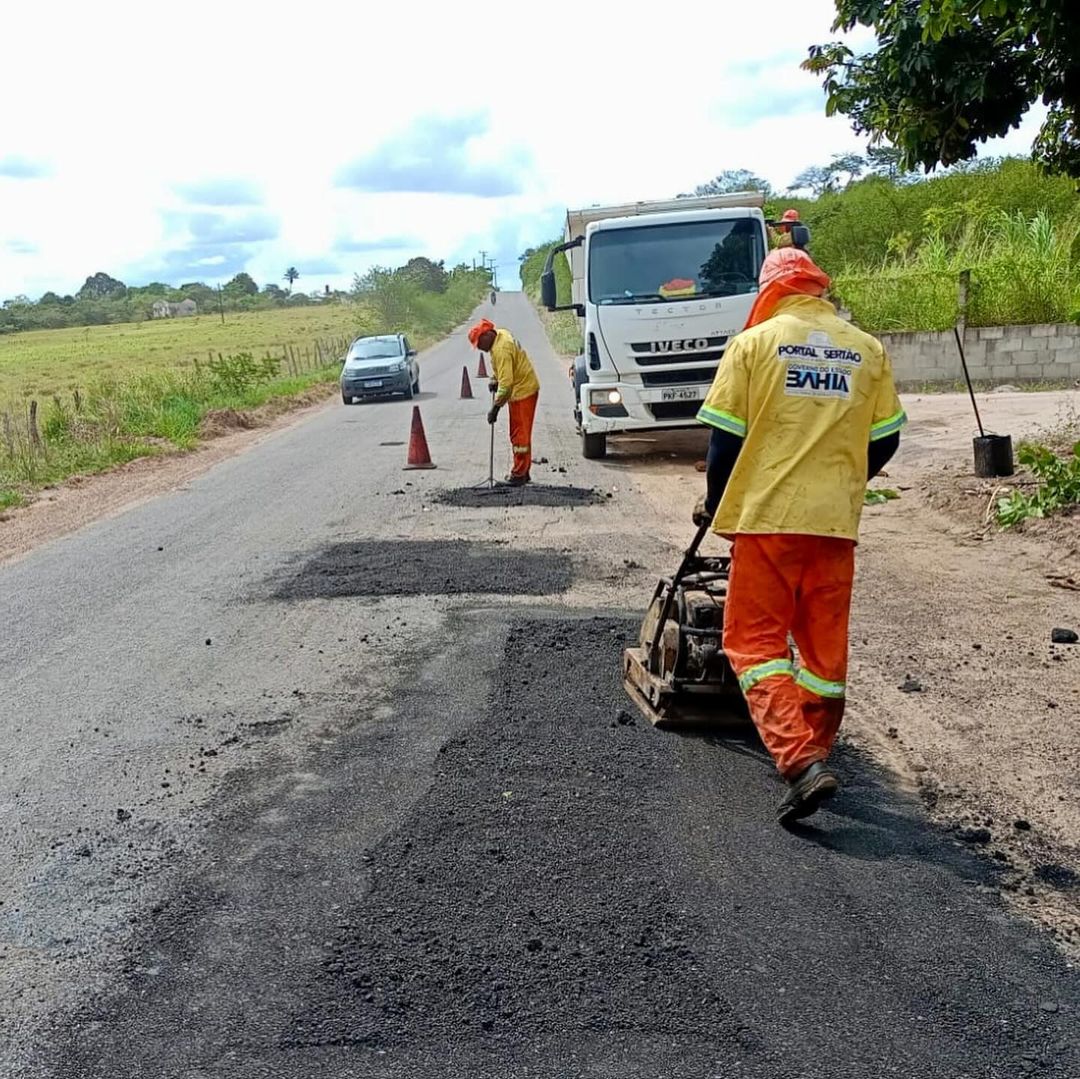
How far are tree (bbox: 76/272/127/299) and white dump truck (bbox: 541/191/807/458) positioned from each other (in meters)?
146

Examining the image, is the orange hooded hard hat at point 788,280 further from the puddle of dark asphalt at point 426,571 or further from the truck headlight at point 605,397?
the truck headlight at point 605,397

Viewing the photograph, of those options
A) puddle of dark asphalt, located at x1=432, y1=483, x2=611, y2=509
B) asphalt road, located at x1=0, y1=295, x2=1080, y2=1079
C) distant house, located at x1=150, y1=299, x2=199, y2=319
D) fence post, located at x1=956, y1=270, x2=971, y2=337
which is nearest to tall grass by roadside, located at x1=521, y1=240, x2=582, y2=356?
fence post, located at x1=956, y1=270, x2=971, y2=337

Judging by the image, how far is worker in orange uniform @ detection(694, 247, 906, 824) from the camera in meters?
4.41

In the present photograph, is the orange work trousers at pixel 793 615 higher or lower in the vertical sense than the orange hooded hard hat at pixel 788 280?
lower

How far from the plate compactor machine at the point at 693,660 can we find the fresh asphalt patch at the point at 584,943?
33 centimetres

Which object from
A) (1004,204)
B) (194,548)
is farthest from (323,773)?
(1004,204)

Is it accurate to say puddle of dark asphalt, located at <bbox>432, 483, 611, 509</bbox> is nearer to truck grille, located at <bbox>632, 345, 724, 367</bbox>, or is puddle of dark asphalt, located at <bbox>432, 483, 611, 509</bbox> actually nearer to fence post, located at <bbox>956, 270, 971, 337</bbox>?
truck grille, located at <bbox>632, 345, 724, 367</bbox>

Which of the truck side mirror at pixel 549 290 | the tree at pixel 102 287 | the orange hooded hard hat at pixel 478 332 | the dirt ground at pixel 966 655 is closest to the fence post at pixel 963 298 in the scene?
the dirt ground at pixel 966 655

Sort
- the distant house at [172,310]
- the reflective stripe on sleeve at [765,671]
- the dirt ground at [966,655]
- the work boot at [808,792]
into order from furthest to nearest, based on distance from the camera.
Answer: the distant house at [172,310]
the reflective stripe on sleeve at [765,671]
the dirt ground at [966,655]
the work boot at [808,792]

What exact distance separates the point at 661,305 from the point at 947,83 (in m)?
5.36

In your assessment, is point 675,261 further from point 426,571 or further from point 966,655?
point 966,655

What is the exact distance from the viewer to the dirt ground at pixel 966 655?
4.23 meters

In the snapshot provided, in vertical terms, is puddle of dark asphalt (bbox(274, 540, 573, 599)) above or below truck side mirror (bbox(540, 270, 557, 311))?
below

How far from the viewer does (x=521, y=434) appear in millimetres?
12477
